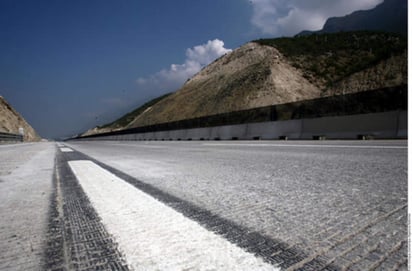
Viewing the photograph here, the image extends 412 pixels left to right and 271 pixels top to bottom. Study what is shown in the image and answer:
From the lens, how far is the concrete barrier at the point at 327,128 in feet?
35.6

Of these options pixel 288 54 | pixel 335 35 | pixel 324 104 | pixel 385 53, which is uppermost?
pixel 335 35

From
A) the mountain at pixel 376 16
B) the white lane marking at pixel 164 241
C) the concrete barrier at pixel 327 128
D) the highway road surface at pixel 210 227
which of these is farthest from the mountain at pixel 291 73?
the mountain at pixel 376 16

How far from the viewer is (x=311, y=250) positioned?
1042 millimetres

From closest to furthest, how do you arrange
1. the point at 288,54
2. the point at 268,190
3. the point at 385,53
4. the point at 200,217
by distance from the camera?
the point at 200,217 < the point at 268,190 < the point at 385,53 < the point at 288,54

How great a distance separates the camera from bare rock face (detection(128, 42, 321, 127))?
46.1 metres

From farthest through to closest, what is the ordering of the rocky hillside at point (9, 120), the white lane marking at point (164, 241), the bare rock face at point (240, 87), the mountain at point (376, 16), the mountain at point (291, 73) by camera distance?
1. the mountain at point (376, 16)
2. the rocky hillside at point (9, 120)
3. the bare rock face at point (240, 87)
4. the mountain at point (291, 73)
5. the white lane marking at point (164, 241)

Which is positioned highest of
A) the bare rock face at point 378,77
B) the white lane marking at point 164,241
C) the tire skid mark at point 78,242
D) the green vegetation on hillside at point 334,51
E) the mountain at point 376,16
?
the mountain at point 376,16

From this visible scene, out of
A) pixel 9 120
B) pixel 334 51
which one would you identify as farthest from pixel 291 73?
pixel 9 120

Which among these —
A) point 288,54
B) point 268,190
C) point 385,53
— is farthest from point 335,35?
point 268,190

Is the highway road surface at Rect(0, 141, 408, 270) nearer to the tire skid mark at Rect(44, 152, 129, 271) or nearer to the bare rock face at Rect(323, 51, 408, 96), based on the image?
the tire skid mark at Rect(44, 152, 129, 271)

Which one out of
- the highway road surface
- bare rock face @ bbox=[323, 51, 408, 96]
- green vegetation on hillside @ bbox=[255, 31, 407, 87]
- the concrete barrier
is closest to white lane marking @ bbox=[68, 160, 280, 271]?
the highway road surface

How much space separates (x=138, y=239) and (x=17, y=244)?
0.51 m

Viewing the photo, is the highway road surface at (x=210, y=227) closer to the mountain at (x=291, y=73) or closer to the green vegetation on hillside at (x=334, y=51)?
the mountain at (x=291, y=73)

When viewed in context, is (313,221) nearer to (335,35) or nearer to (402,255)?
(402,255)
